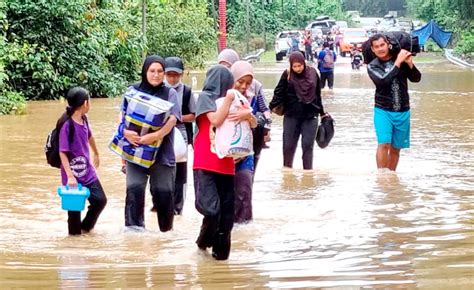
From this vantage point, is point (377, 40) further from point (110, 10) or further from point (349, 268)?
point (110, 10)

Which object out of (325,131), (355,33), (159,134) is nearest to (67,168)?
(159,134)

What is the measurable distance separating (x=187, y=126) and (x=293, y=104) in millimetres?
2691

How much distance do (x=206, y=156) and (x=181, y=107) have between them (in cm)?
180

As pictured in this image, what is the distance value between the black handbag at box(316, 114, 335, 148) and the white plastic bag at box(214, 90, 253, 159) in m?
4.81

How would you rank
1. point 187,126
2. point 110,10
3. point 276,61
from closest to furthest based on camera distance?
point 187,126, point 110,10, point 276,61

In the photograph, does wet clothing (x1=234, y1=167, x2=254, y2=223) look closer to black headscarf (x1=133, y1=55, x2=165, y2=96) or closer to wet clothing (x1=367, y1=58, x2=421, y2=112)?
black headscarf (x1=133, y1=55, x2=165, y2=96)

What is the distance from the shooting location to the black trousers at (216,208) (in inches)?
264

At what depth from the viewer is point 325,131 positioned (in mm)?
11578

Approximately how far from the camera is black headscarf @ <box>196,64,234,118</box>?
22.3 feet

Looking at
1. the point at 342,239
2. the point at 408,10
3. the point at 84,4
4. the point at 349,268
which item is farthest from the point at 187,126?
the point at 408,10

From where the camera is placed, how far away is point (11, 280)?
6.16m

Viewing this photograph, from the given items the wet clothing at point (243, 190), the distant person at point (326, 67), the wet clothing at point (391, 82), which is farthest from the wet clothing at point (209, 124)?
the distant person at point (326, 67)

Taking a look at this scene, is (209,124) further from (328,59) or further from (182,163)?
(328,59)

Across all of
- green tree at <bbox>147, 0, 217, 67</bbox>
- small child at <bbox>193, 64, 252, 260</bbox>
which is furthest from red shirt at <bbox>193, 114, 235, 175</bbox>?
green tree at <bbox>147, 0, 217, 67</bbox>
